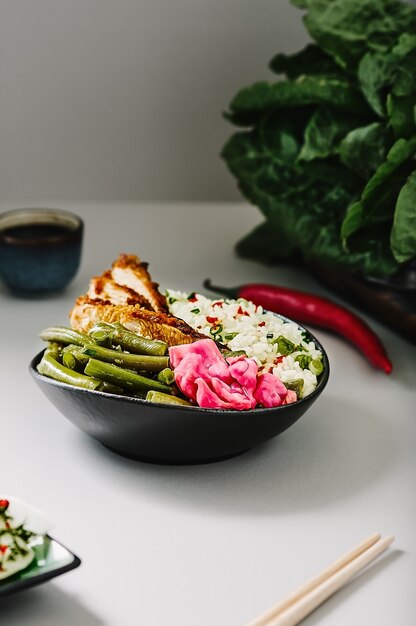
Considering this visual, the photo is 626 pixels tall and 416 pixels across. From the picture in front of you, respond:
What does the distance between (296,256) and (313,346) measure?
3.17 ft

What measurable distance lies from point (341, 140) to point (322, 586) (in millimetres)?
1240

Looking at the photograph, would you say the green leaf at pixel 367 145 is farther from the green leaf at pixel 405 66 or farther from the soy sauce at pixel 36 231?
the soy sauce at pixel 36 231

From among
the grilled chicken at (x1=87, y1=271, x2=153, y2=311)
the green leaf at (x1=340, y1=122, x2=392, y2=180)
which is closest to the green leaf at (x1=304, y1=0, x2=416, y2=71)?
the green leaf at (x1=340, y1=122, x2=392, y2=180)

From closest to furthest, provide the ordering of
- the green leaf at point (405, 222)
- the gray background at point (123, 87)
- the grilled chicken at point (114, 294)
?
1. the grilled chicken at point (114, 294)
2. the green leaf at point (405, 222)
3. the gray background at point (123, 87)

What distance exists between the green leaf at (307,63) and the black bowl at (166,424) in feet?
3.74

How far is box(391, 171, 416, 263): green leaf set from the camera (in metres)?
1.88

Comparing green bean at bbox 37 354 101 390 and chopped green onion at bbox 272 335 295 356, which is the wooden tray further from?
green bean at bbox 37 354 101 390

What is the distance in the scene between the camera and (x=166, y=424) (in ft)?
4.52

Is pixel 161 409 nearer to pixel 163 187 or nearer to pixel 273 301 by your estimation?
pixel 273 301

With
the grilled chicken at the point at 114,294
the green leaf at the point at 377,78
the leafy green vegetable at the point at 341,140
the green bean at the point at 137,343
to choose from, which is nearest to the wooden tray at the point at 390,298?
the leafy green vegetable at the point at 341,140

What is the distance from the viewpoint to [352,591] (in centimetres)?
125

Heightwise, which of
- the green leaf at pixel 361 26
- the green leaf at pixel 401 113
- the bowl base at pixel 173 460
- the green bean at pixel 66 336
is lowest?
the bowl base at pixel 173 460

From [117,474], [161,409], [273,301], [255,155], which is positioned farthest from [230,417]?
[255,155]

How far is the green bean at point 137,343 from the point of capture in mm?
1499
